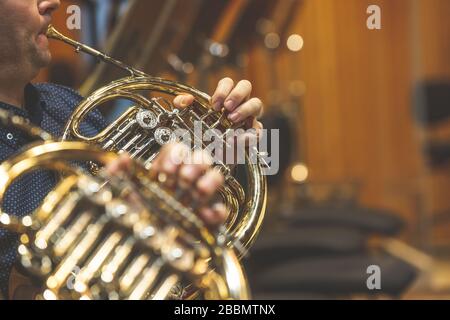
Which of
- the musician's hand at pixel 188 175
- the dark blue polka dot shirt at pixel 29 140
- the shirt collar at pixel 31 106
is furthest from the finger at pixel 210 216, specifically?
the shirt collar at pixel 31 106

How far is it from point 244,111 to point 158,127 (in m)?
0.14

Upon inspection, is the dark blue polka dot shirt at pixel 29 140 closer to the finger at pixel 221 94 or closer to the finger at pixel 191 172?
the finger at pixel 221 94

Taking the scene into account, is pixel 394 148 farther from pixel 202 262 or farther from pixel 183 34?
pixel 202 262

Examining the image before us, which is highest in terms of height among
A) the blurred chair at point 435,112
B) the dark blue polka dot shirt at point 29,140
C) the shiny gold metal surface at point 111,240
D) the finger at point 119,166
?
the blurred chair at point 435,112

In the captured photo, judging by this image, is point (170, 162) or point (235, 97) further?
point (235, 97)

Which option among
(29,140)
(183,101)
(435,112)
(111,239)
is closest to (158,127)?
(183,101)

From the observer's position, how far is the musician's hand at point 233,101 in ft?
4.70

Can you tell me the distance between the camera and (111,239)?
109 centimetres

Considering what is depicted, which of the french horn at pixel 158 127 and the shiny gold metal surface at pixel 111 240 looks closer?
the shiny gold metal surface at pixel 111 240

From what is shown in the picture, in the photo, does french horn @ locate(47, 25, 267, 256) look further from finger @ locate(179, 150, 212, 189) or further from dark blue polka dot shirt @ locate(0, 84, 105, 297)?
finger @ locate(179, 150, 212, 189)

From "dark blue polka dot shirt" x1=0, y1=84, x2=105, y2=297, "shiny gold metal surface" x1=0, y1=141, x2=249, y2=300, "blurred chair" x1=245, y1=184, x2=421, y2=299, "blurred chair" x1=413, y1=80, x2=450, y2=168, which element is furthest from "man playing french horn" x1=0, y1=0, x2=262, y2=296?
"blurred chair" x1=413, y1=80, x2=450, y2=168

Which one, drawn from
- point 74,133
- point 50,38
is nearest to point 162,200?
point 74,133

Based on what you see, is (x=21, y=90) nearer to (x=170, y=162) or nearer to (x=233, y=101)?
(x=233, y=101)
